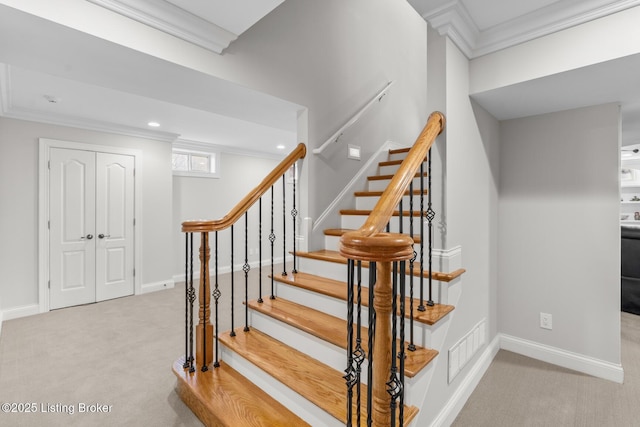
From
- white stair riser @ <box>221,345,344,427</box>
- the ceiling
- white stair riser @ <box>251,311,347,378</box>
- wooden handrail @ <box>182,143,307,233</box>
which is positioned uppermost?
the ceiling

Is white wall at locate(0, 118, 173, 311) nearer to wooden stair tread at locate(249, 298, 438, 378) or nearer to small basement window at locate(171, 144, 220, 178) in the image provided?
small basement window at locate(171, 144, 220, 178)

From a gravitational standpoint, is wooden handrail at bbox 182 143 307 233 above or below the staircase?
above

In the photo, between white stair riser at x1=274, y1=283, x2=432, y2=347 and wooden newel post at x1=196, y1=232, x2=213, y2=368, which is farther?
wooden newel post at x1=196, y1=232, x2=213, y2=368

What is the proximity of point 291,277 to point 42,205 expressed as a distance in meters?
3.47

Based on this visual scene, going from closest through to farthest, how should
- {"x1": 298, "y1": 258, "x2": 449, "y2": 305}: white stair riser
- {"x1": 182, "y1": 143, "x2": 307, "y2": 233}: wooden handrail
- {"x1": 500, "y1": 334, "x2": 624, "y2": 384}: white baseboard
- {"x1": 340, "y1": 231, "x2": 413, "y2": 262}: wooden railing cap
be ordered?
{"x1": 340, "y1": 231, "x2": 413, "y2": 262}: wooden railing cap, {"x1": 298, "y1": 258, "x2": 449, "y2": 305}: white stair riser, {"x1": 182, "y1": 143, "x2": 307, "y2": 233}: wooden handrail, {"x1": 500, "y1": 334, "x2": 624, "y2": 384}: white baseboard

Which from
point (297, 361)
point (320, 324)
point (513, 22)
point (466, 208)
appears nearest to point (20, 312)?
point (297, 361)

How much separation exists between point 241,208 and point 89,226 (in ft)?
10.6

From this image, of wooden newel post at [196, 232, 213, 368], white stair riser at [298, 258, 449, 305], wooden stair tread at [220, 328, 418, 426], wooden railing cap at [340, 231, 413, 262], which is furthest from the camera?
wooden newel post at [196, 232, 213, 368]

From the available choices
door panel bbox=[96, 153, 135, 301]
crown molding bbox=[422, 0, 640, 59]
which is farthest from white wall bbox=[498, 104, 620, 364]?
door panel bbox=[96, 153, 135, 301]

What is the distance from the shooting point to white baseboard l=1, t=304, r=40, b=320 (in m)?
3.48

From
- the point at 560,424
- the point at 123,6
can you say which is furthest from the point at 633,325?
the point at 123,6

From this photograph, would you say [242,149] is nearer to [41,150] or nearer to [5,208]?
[41,150]

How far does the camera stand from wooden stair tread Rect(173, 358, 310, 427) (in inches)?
60.8

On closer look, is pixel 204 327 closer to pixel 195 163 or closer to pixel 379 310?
pixel 379 310
